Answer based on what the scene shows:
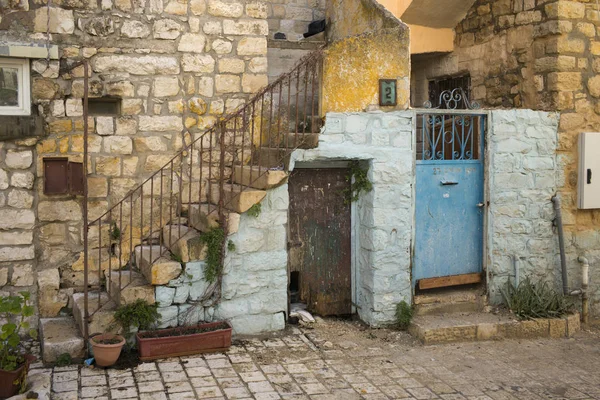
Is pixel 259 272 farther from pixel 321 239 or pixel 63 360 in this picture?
pixel 63 360

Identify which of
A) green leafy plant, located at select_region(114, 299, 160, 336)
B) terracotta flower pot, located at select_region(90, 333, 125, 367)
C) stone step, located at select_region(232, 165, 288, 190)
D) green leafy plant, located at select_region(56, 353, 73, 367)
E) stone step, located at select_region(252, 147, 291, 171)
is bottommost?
green leafy plant, located at select_region(56, 353, 73, 367)

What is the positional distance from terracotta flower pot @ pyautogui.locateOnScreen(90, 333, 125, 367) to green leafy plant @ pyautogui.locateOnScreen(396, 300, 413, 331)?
275 centimetres

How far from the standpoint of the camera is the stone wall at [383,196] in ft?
21.5

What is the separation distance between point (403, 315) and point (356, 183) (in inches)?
56.0

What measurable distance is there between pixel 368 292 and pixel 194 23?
10.6 feet

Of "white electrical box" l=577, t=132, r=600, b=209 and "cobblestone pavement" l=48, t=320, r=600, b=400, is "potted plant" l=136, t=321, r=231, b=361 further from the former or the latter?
"white electrical box" l=577, t=132, r=600, b=209

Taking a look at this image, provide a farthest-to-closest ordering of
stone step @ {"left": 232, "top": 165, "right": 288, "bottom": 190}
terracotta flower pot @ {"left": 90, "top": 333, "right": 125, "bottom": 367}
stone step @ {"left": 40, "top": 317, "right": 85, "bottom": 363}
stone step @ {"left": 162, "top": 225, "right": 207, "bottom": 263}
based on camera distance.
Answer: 1. stone step @ {"left": 232, "top": 165, "right": 288, "bottom": 190}
2. stone step @ {"left": 162, "top": 225, "right": 207, "bottom": 263}
3. stone step @ {"left": 40, "top": 317, "right": 85, "bottom": 363}
4. terracotta flower pot @ {"left": 90, "top": 333, "right": 125, "bottom": 367}

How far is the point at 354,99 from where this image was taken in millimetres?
6555

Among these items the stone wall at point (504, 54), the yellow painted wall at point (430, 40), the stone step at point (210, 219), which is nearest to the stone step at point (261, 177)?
the stone step at point (210, 219)

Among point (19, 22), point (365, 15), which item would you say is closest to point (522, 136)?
point (365, 15)

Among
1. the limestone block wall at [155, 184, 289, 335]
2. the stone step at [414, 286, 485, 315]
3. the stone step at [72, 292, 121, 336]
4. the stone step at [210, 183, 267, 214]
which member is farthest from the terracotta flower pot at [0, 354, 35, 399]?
the stone step at [414, 286, 485, 315]

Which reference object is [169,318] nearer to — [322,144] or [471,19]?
[322,144]

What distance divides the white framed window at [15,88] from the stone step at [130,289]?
1748 mm

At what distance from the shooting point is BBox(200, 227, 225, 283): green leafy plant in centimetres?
598
